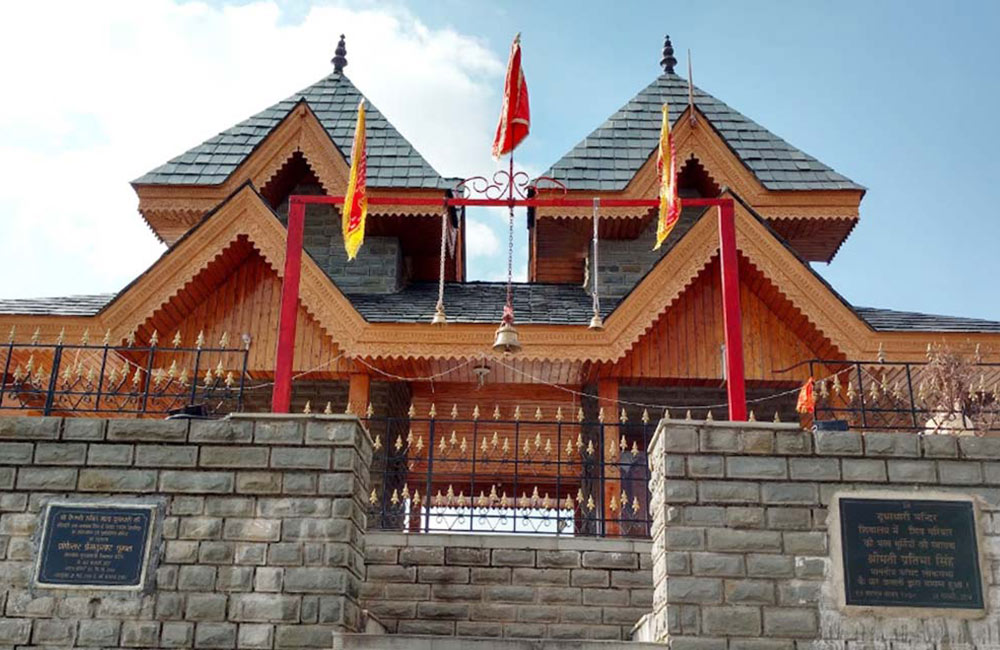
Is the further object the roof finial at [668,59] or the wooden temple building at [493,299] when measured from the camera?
the roof finial at [668,59]

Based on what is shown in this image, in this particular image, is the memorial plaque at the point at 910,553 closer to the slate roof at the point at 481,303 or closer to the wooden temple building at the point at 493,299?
the wooden temple building at the point at 493,299

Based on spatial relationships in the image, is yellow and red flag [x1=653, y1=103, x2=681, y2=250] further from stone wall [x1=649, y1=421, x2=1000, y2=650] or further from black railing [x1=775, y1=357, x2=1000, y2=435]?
stone wall [x1=649, y1=421, x2=1000, y2=650]

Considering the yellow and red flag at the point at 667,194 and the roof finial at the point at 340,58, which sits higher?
the roof finial at the point at 340,58

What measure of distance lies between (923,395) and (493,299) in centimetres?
659

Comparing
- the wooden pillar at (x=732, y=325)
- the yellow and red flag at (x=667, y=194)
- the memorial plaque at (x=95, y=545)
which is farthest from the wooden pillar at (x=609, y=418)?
the memorial plaque at (x=95, y=545)

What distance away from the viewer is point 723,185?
50.0 feet

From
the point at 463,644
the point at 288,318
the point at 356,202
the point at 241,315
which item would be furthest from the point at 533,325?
the point at 463,644

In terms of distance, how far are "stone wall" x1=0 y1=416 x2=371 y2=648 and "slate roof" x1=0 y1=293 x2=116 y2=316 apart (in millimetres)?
5701

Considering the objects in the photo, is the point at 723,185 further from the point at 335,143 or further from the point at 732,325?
the point at 732,325

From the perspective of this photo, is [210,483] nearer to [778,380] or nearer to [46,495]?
[46,495]

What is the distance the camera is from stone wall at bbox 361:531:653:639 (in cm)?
883

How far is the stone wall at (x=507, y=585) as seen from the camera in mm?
8828

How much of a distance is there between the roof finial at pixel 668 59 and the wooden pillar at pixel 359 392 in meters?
9.84

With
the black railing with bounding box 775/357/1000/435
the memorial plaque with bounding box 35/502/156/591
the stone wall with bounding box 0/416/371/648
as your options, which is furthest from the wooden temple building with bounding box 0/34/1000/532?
the memorial plaque with bounding box 35/502/156/591
